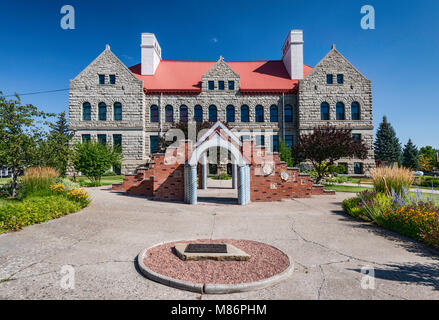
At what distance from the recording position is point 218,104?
87.1 ft

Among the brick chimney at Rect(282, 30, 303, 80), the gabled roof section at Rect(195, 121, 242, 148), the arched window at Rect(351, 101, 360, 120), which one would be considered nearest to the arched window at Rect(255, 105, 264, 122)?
the brick chimney at Rect(282, 30, 303, 80)

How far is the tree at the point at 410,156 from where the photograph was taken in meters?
43.3

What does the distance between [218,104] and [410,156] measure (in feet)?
143

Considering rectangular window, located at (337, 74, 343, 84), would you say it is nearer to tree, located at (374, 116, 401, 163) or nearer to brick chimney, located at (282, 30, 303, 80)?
brick chimney, located at (282, 30, 303, 80)

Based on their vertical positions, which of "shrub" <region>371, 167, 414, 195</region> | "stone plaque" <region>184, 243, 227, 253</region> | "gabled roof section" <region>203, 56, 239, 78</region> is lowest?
"stone plaque" <region>184, 243, 227, 253</region>

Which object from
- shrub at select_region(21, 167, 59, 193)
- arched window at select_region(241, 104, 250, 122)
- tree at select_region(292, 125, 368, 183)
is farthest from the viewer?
arched window at select_region(241, 104, 250, 122)

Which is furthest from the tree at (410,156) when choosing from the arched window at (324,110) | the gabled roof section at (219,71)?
the gabled roof section at (219,71)

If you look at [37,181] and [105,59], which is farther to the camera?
[105,59]

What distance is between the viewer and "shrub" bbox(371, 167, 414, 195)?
764 cm

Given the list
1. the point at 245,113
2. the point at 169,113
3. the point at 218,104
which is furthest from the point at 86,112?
the point at 245,113

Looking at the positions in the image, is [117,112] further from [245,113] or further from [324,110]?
[324,110]

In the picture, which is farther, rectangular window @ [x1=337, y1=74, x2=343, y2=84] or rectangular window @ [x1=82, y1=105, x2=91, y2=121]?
rectangular window @ [x1=337, y1=74, x2=343, y2=84]

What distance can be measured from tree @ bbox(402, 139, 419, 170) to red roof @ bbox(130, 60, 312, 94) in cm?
3189

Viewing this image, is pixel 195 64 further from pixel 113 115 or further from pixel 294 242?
pixel 294 242
